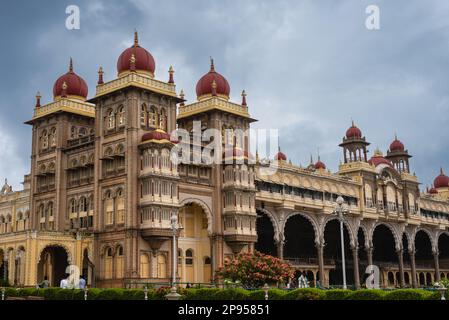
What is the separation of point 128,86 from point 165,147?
21.2ft

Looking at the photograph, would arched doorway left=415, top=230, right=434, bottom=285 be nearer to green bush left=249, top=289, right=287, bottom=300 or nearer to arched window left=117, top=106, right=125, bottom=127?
arched window left=117, top=106, right=125, bottom=127

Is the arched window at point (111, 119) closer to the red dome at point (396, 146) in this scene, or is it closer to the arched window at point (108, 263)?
the arched window at point (108, 263)

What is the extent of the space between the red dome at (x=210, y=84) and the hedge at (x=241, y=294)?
2901cm

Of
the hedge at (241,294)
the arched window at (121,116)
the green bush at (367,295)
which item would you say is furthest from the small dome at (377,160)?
the green bush at (367,295)

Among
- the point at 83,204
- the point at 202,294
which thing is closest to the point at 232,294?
the point at 202,294

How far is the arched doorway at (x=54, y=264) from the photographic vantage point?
57.8 metres

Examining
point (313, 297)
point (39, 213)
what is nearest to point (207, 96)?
point (39, 213)

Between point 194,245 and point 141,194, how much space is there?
29.6 ft

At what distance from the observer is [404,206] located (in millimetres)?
87812

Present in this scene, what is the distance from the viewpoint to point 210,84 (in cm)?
6341

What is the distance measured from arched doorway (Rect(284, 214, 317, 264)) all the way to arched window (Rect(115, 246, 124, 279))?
1040 inches

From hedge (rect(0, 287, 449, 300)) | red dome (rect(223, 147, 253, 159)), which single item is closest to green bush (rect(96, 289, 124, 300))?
hedge (rect(0, 287, 449, 300))
